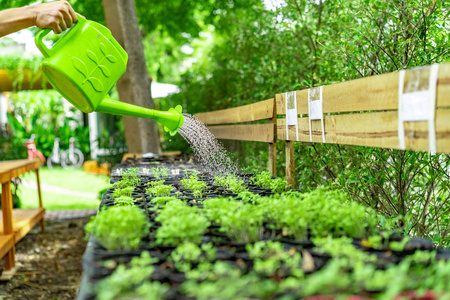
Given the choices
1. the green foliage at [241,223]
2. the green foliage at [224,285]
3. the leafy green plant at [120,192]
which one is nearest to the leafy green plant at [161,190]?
the leafy green plant at [120,192]

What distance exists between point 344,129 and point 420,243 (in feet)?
2.77

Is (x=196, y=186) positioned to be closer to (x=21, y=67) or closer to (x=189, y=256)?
(x=189, y=256)

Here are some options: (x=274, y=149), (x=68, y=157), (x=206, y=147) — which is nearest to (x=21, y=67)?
(x=206, y=147)

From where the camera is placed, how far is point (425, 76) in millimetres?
1423

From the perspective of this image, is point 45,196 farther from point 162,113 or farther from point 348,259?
point 348,259

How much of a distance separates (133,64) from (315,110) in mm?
3843

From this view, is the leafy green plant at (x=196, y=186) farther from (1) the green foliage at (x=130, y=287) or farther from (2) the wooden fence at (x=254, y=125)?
(1) the green foliage at (x=130, y=287)

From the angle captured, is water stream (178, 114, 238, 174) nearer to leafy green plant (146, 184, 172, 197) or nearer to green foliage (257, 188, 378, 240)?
leafy green plant (146, 184, 172, 197)

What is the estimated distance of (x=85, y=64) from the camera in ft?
7.38

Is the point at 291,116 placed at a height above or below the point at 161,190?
above

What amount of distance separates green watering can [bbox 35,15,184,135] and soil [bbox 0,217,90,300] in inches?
60.2

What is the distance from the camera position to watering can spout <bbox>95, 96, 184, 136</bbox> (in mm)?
2518

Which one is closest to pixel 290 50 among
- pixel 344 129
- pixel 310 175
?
pixel 310 175

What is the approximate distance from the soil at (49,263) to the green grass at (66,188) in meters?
0.86
